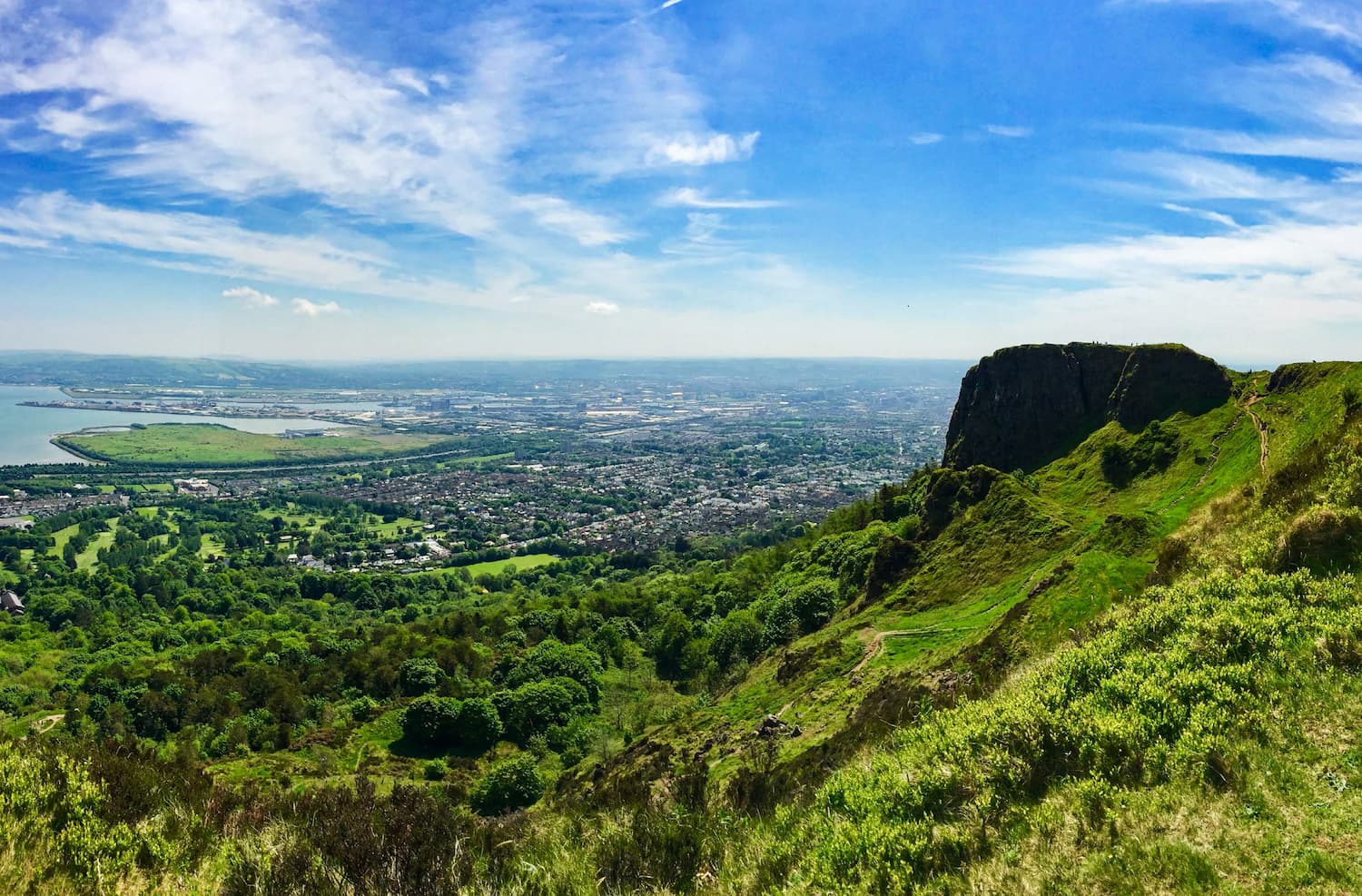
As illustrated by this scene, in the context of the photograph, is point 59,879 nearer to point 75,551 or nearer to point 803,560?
point 803,560

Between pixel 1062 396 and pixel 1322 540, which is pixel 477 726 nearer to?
pixel 1322 540

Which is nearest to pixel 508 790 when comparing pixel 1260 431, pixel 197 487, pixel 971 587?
pixel 971 587

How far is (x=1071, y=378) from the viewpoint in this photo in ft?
162

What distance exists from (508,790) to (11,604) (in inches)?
3884

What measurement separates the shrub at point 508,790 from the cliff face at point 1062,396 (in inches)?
1680

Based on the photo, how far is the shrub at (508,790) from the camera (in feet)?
104

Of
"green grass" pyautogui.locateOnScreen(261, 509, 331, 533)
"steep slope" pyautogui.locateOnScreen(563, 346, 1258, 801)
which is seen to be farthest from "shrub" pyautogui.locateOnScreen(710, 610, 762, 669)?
"green grass" pyautogui.locateOnScreen(261, 509, 331, 533)

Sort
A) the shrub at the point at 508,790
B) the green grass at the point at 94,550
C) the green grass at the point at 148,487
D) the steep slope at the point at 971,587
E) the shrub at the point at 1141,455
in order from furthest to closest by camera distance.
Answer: the green grass at the point at 148,487 → the green grass at the point at 94,550 → the shrub at the point at 1141,455 → the shrub at the point at 508,790 → the steep slope at the point at 971,587

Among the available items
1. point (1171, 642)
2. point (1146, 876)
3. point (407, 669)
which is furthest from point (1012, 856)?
point (407, 669)

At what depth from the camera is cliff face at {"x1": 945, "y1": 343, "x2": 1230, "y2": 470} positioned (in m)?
41.0

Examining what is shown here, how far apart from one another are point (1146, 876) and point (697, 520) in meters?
134

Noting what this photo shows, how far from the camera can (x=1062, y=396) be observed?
1962 inches

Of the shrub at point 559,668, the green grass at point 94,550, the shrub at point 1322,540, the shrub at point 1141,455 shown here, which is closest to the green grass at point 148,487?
the green grass at point 94,550

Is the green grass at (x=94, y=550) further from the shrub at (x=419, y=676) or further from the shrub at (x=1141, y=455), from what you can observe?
the shrub at (x=1141, y=455)
